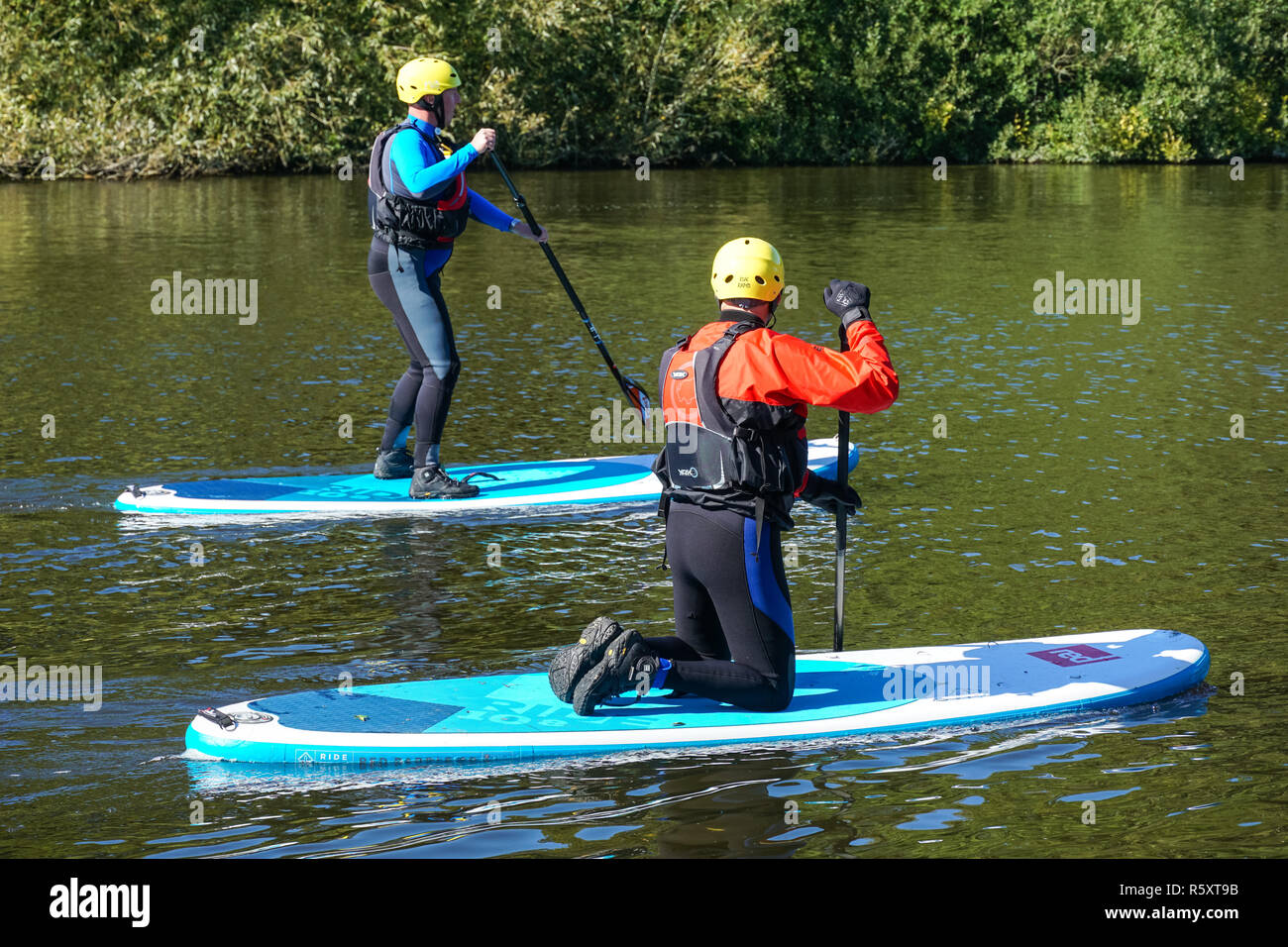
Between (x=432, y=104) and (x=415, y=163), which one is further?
(x=432, y=104)

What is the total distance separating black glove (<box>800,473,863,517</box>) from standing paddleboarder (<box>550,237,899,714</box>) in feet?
0.22

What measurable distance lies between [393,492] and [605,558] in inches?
68.9

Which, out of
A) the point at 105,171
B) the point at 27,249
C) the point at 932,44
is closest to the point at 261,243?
the point at 27,249

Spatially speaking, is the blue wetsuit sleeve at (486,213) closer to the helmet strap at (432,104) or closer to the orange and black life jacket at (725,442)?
the helmet strap at (432,104)

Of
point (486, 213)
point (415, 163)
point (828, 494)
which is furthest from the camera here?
point (486, 213)

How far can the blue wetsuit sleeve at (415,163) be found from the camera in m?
9.08

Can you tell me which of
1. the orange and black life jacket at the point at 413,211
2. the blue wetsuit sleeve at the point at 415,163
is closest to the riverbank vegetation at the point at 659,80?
the orange and black life jacket at the point at 413,211

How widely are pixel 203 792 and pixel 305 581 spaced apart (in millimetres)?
2847

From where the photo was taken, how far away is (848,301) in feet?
19.3

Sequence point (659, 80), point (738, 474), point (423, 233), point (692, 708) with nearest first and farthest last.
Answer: point (738, 474)
point (692, 708)
point (423, 233)
point (659, 80)

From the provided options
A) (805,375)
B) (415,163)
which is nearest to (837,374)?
(805,375)

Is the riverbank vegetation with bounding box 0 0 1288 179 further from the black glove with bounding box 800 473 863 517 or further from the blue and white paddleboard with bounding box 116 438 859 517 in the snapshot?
the black glove with bounding box 800 473 863 517

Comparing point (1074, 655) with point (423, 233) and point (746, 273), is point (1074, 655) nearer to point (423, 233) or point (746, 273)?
point (746, 273)

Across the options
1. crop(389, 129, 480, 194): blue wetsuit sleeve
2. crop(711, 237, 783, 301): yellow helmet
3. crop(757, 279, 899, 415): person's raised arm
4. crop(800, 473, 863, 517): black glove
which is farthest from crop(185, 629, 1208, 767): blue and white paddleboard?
crop(389, 129, 480, 194): blue wetsuit sleeve
